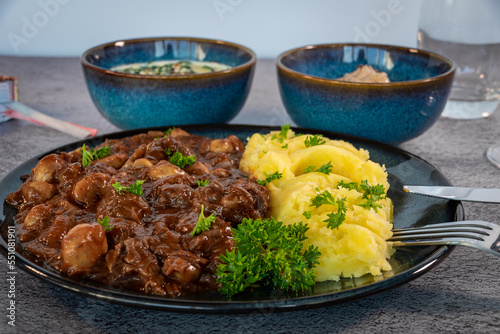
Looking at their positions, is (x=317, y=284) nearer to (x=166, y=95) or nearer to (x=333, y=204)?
(x=333, y=204)

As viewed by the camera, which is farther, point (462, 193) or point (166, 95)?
point (166, 95)

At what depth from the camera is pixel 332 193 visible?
301cm

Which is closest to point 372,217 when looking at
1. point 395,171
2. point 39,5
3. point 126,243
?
point 395,171

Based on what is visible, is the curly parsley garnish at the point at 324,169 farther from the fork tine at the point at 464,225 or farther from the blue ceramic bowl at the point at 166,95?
the blue ceramic bowl at the point at 166,95

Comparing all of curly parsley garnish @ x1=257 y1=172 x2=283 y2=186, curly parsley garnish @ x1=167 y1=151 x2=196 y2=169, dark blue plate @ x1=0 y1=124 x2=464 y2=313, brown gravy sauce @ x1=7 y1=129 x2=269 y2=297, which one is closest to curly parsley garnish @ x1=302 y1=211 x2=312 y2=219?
brown gravy sauce @ x1=7 y1=129 x2=269 y2=297

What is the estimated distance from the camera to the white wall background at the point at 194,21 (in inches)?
319

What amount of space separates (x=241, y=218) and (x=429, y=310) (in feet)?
3.47

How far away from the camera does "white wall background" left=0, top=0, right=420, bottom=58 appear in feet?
26.6

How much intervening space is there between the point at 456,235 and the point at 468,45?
3333 mm

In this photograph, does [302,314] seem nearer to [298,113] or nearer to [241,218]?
[241,218]

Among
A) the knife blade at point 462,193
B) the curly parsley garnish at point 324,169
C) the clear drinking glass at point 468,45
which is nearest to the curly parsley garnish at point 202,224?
the curly parsley garnish at point 324,169

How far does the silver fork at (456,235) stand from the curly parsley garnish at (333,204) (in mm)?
328

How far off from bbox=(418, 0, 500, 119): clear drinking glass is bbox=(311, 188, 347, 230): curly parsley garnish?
10.5 ft

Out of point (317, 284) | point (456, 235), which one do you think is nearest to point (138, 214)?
point (317, 284)
